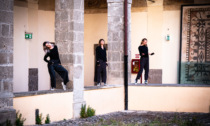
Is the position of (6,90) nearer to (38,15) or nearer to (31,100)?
(31,100)

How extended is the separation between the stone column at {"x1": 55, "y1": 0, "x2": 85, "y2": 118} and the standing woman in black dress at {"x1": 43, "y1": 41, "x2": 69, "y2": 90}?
0.91 ft

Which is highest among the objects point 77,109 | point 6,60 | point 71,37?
point 71,37

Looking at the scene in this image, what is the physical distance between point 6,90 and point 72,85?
2741 millimetres

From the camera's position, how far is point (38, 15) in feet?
50.6

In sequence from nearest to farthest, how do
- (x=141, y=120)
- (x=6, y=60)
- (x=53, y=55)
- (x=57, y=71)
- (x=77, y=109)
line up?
1. (x=6, y=60)
2. (x=53, y=55)
3. (x=57, y=71)
4. (x=141, y=120)
5. (x=77, y=109)

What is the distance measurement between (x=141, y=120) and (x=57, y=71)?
92.8 inches

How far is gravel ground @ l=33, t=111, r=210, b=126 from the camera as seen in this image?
375 inches

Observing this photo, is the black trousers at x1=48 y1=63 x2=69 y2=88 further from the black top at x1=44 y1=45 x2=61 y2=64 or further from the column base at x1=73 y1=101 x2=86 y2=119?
the column base at x1=73 y1=101 x2=86 y2=119

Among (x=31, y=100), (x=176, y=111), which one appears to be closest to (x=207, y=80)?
(x=176, y=111)

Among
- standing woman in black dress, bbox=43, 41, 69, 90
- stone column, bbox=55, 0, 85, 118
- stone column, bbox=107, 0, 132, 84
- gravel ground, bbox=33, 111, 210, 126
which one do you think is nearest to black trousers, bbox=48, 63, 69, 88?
standing woman in black dress, bbox=43, 41, 69, 90

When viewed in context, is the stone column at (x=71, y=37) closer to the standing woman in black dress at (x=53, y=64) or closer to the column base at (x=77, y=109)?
the column base at (x=77, y=109)

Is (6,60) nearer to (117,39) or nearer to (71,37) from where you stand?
(71,37)

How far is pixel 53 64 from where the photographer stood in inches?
399

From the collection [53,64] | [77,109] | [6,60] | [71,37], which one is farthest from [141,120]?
[6,60]
